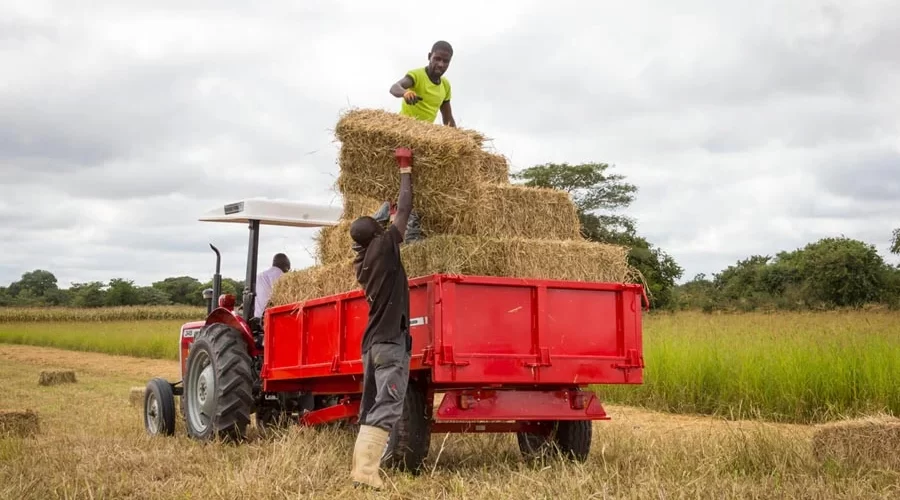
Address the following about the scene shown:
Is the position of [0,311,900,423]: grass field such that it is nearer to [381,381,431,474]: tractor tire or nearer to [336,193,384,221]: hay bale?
[381,381,431,474]: tractor tire

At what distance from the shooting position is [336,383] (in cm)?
727

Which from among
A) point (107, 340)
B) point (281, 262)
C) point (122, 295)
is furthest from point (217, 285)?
point (122, 295)

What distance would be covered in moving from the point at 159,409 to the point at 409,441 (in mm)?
3578

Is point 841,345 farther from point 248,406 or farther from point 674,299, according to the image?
point 674,299

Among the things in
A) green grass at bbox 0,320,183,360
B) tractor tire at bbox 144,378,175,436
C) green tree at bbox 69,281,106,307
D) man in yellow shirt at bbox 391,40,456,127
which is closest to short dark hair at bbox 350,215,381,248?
man in yellow shirt at bbox 391,40,456,127

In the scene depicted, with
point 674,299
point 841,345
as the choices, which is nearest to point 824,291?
point 674,299

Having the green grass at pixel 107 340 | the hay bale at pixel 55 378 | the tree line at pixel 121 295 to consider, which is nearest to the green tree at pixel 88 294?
the tree line at pixel 121 295

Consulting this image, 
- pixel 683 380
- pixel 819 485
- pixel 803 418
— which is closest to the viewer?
pixel 819 485

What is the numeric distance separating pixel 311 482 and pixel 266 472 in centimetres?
35

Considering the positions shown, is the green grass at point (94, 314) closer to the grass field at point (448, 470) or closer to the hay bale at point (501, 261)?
the grass field at point (448, 470)

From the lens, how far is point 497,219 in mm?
6938

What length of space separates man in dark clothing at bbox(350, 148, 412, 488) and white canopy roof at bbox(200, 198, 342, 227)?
2.49 meters

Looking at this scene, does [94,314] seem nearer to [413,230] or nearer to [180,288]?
[180,288]

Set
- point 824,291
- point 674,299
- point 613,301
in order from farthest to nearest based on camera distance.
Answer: point 824,291, point 674,299, point 613,301
